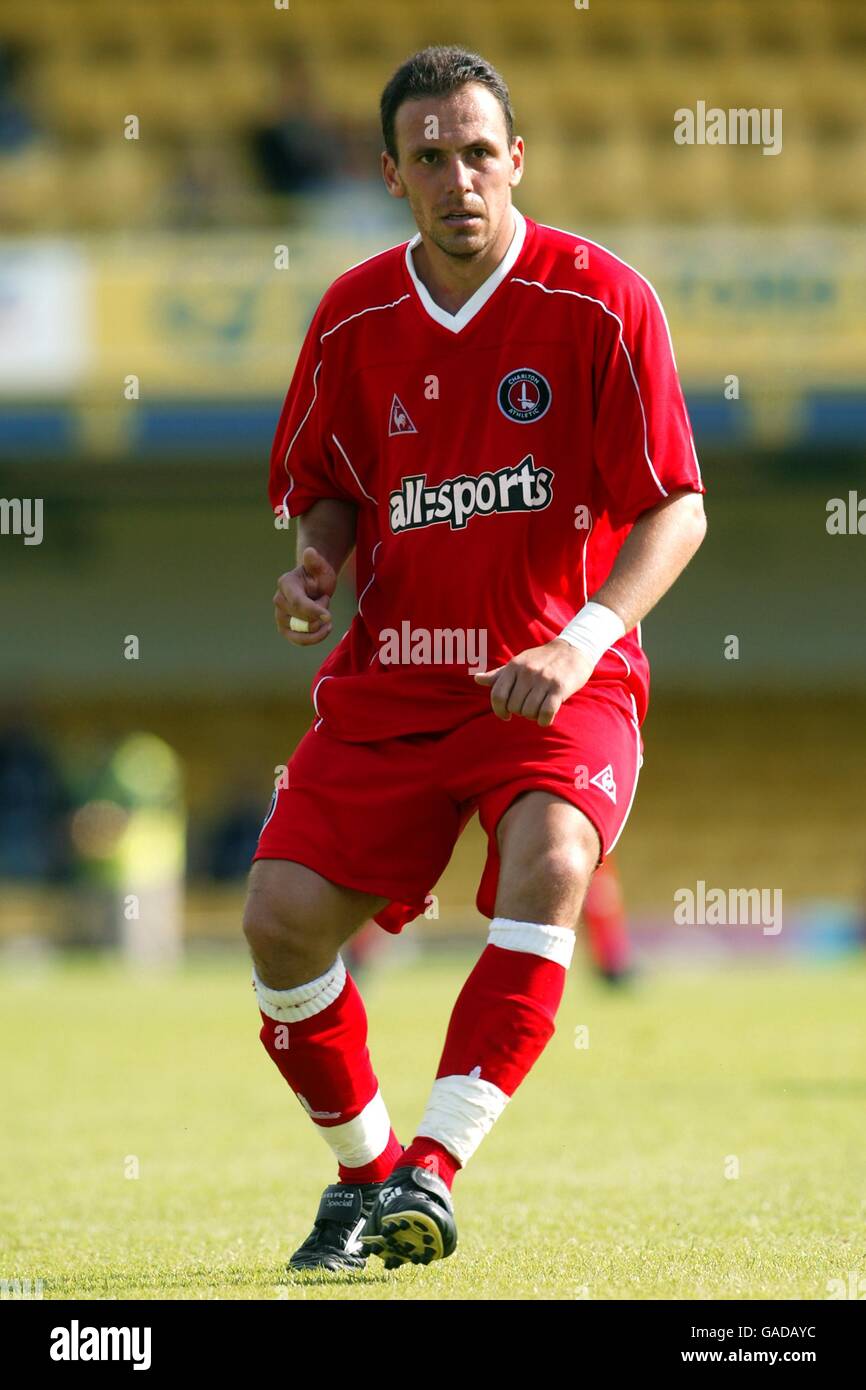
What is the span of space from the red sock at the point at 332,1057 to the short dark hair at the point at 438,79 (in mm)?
1554

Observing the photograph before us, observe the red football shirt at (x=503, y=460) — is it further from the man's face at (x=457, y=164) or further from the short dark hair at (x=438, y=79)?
the short dark hair at (x=438, y=79)

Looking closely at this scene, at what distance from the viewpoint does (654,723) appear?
17344 mm

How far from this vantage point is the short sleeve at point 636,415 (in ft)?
12.0

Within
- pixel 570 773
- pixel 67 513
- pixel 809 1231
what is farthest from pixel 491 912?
pixel 67 513

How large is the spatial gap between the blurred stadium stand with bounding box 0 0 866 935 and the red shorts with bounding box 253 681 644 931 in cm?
1144

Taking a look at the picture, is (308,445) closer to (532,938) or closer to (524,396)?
(524,396)

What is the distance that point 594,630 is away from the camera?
354 centimetres

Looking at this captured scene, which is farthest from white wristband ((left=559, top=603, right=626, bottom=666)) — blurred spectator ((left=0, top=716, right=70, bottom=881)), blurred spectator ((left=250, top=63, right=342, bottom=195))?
blurred spectator ((left=250, top=63, right=342, bottom=195))

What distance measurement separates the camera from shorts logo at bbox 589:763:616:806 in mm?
3623

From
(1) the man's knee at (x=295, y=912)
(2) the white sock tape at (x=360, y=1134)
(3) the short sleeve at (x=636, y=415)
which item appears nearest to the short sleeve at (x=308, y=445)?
(3) the short sleeve at (x=636, y=415)

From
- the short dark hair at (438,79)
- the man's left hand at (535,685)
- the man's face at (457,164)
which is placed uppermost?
the short dark hair at (438,79)

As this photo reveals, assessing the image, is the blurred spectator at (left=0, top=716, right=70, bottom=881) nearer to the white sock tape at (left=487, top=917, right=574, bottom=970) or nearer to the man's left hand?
the white sock tape at (left=487, top=917, right=574, bottom=970)

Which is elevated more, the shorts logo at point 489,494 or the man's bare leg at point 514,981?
the shorts logo at point 489,494

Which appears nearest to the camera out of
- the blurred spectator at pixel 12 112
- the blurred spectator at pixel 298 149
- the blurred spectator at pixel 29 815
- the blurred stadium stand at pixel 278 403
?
the blurred stadium stand at pixel 278 403
